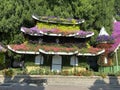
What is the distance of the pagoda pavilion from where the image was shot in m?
31.3

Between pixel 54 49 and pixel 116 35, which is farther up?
pixel 116 35

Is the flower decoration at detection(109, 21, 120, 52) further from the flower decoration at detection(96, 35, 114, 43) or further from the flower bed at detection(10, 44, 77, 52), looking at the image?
the flower bed at detection(10, 44, 77, 52)

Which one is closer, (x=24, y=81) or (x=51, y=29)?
(x=24, y=81)

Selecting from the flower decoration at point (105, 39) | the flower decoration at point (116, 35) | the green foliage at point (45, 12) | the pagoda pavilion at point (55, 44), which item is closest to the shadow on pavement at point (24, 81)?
the pagoda pavilion at point (55, 44)

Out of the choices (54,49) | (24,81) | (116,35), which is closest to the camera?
(24,81)

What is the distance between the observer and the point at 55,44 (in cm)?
3341

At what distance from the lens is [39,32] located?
32.4 m

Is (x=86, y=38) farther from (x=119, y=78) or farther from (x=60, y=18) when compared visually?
(x=119, y=78)

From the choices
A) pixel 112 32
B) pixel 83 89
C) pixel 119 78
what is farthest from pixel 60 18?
pixel 83 89

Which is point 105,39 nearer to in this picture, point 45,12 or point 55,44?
point 55,44

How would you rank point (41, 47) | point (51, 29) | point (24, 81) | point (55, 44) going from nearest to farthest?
point (24, 81) < point (41, 47) < point (55, 44) < point (51, 29)

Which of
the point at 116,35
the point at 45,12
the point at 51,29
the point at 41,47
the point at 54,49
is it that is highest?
the point at 45,12

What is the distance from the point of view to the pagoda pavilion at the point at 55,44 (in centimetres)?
3134

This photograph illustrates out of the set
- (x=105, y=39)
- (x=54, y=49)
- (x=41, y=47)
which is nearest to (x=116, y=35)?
(x=105, y=39)
